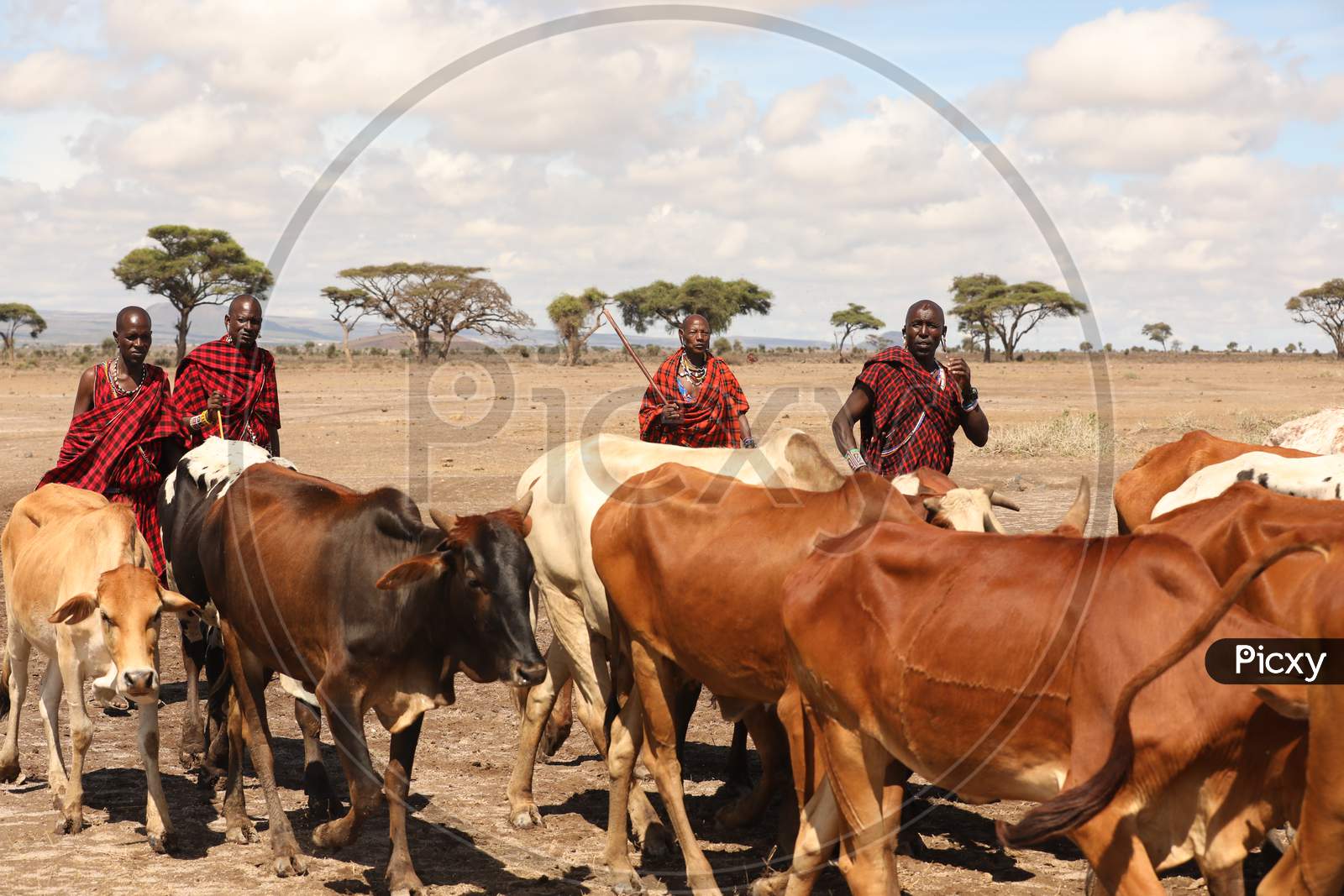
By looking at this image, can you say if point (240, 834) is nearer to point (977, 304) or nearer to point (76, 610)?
point (76, 610)

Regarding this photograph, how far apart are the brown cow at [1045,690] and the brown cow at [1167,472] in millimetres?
3190

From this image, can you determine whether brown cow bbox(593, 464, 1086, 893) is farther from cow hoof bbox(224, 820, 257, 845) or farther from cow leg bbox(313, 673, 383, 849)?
cow hoof bbox(224, 820, 257, 845)

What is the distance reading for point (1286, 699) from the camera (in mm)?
4062

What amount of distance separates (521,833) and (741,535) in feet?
7.14

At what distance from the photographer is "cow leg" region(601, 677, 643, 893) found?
646 centimetres

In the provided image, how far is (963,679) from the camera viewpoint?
449 cm

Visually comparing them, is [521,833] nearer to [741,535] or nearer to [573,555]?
[573,555]

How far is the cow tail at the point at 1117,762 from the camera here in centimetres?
394

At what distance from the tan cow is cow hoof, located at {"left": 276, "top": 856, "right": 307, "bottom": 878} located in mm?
631

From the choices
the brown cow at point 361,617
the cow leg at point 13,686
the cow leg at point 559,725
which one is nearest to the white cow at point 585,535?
the cow leg at point 559,725

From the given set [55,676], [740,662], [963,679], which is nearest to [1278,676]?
[963,679]

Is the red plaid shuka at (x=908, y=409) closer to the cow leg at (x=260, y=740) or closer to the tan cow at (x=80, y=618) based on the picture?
the cow leg at (x=260, y=740)

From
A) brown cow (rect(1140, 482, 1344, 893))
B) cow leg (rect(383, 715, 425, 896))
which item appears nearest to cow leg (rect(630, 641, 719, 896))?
cow leg (rect(383, 715, 425, 896))

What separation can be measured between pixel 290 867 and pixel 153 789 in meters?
0.82
